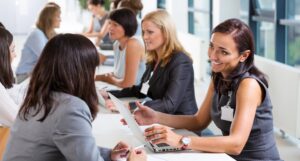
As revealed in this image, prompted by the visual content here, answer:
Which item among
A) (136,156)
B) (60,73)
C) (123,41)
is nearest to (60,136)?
(60,73)

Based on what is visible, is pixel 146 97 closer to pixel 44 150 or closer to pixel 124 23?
pixel 124 23

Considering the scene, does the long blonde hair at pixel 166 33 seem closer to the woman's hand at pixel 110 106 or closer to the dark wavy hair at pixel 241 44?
the woman's hand at pixel 110 106

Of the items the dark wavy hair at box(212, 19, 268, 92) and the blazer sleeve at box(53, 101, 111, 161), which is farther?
the dark wavy hair at box(212, 19, 268, 92)

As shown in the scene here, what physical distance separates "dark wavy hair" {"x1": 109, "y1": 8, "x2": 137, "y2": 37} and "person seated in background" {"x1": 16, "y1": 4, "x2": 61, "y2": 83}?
1.47 m

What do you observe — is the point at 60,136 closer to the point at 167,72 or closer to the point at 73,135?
the point at 73,135

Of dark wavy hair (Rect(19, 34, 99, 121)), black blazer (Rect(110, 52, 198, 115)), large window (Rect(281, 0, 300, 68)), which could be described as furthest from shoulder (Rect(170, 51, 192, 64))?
large window (Rect(281, 0, 300, 68))

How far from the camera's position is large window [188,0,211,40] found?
7961 millimetres

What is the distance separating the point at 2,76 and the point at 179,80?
105 cm

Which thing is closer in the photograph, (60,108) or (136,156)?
(60,108)

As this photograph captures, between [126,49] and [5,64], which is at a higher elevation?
[5,64]

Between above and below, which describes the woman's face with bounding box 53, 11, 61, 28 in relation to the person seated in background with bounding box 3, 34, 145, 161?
below

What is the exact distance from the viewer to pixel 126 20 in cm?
414

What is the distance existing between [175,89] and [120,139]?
0.66 meters

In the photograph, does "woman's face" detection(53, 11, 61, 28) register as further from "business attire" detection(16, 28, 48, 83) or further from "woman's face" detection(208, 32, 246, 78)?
"woman's face" detection(208, 32, 246, 78)
